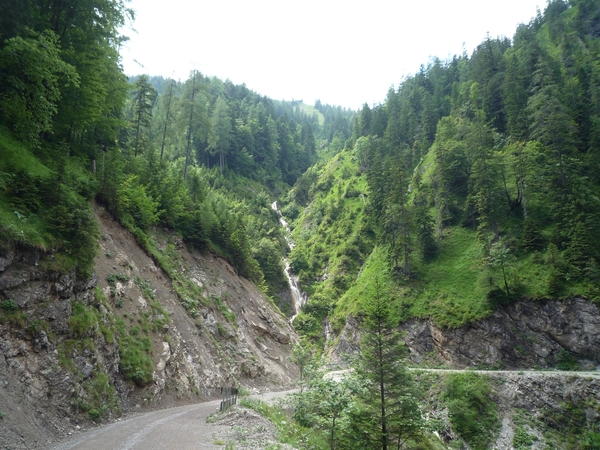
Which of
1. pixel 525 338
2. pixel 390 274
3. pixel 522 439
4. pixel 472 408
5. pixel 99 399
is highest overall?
pixel 390 274

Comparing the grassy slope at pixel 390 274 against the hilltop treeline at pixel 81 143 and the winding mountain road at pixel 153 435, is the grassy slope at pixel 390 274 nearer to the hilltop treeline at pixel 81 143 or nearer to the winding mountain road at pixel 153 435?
the hilltop treeline at pixel 81 143

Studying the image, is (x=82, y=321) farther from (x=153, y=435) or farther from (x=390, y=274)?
(x=390, y=274)

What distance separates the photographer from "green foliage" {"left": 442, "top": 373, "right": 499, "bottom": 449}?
26.4 meters

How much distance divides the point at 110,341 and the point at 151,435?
21.4 feet

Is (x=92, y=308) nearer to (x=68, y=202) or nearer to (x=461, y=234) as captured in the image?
(x=68, y=202)

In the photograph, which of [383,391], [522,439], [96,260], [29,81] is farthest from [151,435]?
[522,439]

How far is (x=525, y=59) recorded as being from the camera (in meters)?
64.7

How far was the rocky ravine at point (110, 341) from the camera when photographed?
1198 cm

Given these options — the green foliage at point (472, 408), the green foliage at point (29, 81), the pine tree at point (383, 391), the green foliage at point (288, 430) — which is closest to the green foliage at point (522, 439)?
the green foliage at point (472, 408)

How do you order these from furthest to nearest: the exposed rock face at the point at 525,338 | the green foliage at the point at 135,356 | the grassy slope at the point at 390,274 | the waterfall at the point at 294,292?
the waterfall at the point at 294,292 → the grassy slope at the point at 390,274 → the exposed rock face at the point at 525,338 → the green foliage at the point at 135,356

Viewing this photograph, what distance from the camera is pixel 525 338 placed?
36.0 m

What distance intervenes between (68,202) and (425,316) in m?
40.0

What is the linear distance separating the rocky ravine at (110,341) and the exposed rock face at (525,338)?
1757 centimetres

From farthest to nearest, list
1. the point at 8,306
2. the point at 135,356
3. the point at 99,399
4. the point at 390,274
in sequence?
the point at 390,274 → the point at 135,356 → the point at 99,399 → the point at 8,306
